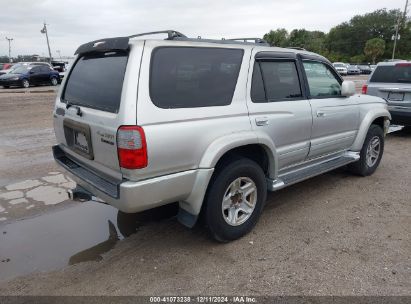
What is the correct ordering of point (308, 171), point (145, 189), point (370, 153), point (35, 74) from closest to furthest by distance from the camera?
1. point (145, 189)
2. point (308, 171)
3. point (370, 153)
4. point (35, 74)

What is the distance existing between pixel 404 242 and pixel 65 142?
3.63m

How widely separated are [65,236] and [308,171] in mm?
2892

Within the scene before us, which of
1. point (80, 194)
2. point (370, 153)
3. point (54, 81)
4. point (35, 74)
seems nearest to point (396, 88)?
point (370, 153)

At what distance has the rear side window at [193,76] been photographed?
2.90 m

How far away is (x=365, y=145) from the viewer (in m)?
Result: 5.30

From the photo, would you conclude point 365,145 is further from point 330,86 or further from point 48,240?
point 48,240

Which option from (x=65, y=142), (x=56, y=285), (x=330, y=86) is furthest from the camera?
(x=330, y=86)

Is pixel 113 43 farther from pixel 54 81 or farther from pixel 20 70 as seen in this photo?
pixel 54 81

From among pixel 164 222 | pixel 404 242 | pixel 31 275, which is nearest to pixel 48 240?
pixel 31 275

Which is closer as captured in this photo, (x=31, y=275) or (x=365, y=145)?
(x=31, y=275)

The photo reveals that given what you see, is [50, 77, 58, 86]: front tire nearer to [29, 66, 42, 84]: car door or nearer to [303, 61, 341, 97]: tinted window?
[29, 66, 42, 84]: car door

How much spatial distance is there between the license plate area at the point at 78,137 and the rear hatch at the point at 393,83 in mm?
7047

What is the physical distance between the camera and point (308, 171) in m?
4.32

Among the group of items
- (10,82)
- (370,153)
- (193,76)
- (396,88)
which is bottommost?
(370,153)
